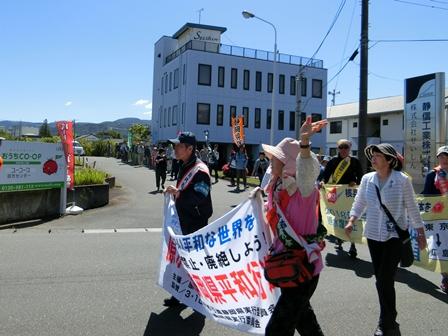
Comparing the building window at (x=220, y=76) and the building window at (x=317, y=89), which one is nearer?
the building window at (x=220, y=76)

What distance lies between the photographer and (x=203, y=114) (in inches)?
1633

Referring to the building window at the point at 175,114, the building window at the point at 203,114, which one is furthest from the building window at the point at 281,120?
the building window at the point at 175,114

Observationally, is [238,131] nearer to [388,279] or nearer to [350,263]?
[350,263]

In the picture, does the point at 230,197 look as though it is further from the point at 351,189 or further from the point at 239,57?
the point at 239,57

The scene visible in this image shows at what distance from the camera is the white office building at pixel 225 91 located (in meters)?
41.1

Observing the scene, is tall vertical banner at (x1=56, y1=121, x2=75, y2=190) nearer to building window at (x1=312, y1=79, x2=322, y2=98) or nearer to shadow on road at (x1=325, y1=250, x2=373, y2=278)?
shadow on road at (x1=325, y1=250, x2=373, y2=278)

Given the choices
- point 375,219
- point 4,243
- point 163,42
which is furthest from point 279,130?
point 375,219

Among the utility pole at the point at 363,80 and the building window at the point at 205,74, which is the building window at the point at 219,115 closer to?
the building window at the point at 205,74

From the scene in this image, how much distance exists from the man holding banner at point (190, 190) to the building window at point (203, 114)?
36.3 metres

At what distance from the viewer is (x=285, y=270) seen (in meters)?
3.32

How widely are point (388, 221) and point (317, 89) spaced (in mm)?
43544

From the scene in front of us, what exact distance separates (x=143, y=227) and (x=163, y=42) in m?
40.8

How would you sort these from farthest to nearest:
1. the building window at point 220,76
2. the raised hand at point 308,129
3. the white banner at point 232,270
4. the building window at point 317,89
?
the building window at point 317,89 → the building window at point 220,76 → the white banner at point 232,270 → the raised hand at point 308,129

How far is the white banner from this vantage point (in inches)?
150
